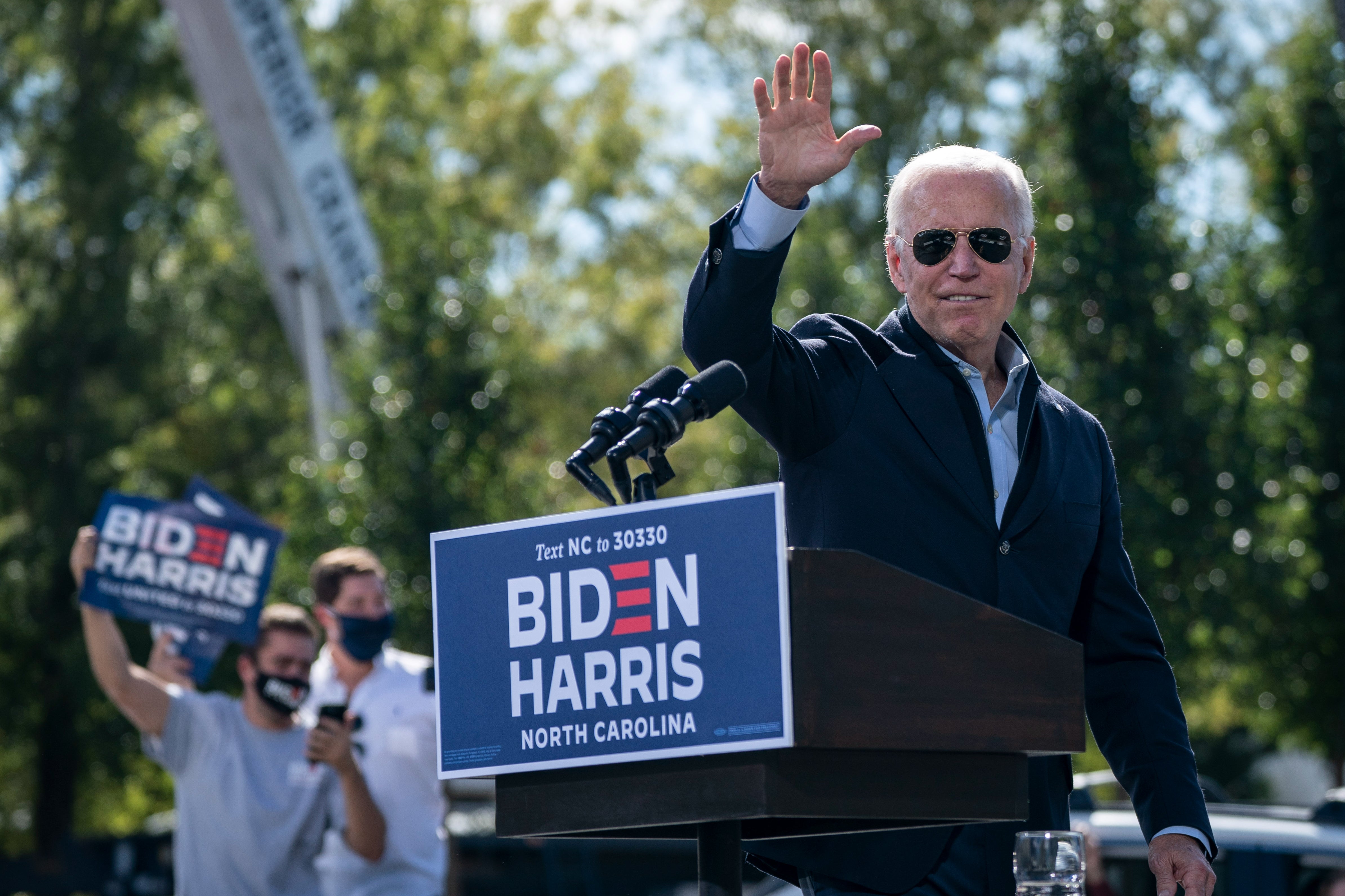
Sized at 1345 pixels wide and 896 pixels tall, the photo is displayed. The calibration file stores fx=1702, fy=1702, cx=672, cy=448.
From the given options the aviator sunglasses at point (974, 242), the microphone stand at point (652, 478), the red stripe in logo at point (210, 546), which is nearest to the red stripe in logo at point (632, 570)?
the microphone stand at point (652, 478)

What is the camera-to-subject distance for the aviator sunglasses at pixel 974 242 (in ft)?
9.50

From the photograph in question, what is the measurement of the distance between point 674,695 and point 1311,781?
92.0ft

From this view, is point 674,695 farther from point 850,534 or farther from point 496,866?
point 496,866

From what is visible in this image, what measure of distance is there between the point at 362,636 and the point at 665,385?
4.33m

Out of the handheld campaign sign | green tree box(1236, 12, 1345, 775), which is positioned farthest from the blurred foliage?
the handheld campaign sign

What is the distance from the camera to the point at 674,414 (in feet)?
6.98

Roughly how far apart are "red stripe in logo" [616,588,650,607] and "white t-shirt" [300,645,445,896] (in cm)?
402

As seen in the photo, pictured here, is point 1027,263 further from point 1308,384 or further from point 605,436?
point 1308,384

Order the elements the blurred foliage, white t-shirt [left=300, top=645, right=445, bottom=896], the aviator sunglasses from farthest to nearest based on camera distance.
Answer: the blurred foliage < white t-shirt [left=300, top=645, right=445, bottom=896] < the aviator sunglasses

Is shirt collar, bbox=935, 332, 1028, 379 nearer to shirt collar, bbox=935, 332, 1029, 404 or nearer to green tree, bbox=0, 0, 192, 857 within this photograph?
shirt collar, bbox=935, 332, 1029, 404

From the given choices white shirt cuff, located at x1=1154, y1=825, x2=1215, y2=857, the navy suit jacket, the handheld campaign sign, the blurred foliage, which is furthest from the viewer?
the blurred foliage

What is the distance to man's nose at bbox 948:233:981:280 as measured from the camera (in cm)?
290

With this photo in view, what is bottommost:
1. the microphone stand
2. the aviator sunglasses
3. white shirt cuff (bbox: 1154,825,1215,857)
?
white shirt cuff (bbox: 1154,825,1215,857)

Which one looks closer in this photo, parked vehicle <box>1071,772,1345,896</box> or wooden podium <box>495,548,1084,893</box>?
wooden podium <box>495,548,1084,893</box>
